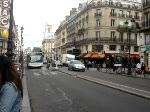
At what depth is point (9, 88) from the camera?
314cm

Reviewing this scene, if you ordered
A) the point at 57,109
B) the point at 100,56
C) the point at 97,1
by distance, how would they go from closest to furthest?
the point at 57,109 < the point at 100,56 < the point at 97,1

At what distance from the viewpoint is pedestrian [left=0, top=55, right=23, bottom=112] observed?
Answer: 308 cm

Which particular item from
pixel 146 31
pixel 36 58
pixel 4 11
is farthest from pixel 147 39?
pixel 4 11

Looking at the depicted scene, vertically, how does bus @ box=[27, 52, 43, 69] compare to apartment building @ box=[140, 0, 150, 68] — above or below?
below

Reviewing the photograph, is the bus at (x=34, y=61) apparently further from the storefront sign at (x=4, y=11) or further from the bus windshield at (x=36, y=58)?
the storefront sign at (x=4, y=11)

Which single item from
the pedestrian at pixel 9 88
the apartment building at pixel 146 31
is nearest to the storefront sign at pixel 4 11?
the apartment building at pixel 146 31

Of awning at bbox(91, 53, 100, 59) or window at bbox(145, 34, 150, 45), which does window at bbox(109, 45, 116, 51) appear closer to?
awning at bbox(91, 53, 100, 59)

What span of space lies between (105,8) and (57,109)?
68132 mm

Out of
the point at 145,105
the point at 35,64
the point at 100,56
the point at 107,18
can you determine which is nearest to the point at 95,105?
the point at 145,105

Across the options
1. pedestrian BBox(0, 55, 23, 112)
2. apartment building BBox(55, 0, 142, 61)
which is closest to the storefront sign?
apartment building BBox(55, 0, 142, 61)

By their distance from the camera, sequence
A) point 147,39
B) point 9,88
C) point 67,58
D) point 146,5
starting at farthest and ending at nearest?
point 67,58
point 146,5
point 147,39
point 9,88

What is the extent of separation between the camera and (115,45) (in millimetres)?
77000

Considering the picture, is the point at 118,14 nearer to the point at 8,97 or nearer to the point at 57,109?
the point at 57,109

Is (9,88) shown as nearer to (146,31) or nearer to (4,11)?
(146,31)
